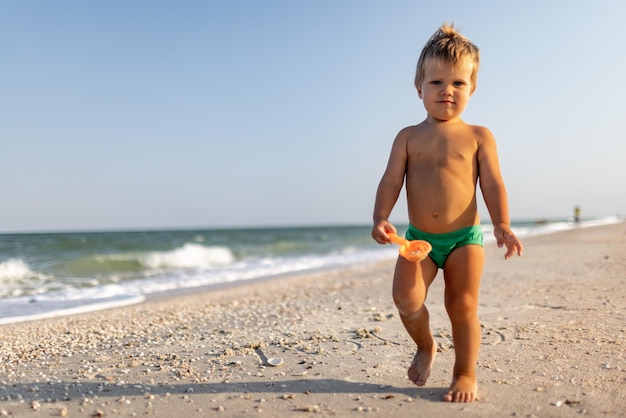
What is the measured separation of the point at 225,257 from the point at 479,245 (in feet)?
66.5

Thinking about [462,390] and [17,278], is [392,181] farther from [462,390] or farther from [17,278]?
[17,278]

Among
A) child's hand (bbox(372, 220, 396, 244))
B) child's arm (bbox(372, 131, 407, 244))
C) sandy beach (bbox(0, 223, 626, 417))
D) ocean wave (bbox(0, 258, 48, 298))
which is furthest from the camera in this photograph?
ocean wave (bbox(0, 258, 48, 298))

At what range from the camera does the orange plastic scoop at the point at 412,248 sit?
2875mm

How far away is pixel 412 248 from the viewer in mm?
2924

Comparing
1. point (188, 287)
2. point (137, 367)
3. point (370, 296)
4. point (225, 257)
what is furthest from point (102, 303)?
point (225, 257)

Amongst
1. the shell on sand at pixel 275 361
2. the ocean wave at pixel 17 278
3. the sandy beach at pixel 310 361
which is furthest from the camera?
the ocean wave at pixel 17 278

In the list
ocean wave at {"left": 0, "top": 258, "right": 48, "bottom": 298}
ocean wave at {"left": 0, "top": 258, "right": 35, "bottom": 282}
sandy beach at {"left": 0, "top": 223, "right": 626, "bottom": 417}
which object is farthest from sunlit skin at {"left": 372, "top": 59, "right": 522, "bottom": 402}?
ocean wave at {"left": 0, "top": 258, "right": 35, "bottom": 282}

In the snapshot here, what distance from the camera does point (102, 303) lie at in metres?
8.21

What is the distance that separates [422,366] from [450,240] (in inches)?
29.5

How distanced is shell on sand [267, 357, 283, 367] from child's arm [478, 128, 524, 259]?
1632 mm

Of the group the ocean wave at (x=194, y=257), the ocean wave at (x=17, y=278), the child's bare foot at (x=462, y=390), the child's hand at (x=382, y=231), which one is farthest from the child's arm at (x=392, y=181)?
the ocean wave at (x=194, y=257)

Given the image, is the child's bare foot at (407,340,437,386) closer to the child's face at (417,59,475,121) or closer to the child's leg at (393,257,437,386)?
the child's leg at (393,257,437,386)

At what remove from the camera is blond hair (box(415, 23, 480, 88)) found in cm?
307

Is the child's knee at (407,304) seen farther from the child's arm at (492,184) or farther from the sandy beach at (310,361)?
the child's arm at (492,184)
